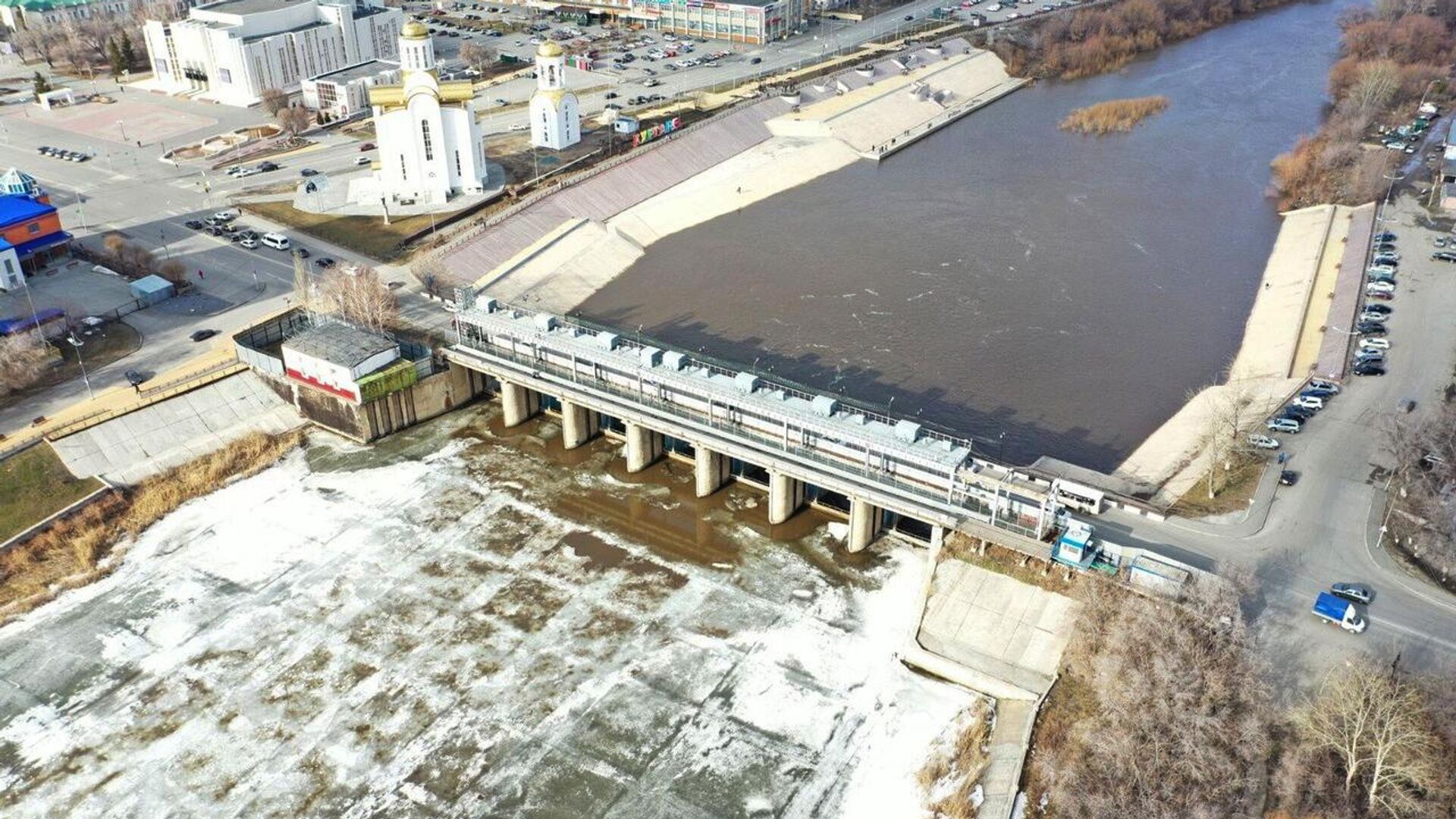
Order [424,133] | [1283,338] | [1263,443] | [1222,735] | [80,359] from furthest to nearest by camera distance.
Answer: [424,133] < [1283,338] < [80,359] < [1263,443] < [1222,735]

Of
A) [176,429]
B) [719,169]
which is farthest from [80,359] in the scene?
[719,169]

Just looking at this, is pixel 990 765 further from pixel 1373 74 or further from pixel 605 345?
pixel 1373 74

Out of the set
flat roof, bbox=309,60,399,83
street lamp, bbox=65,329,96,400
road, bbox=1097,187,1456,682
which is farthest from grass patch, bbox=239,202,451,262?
road, bbox=1097,187,1456,682

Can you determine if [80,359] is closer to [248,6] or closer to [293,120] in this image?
[293,120]

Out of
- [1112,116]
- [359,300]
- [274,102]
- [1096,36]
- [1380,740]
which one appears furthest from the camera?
[1096,36]

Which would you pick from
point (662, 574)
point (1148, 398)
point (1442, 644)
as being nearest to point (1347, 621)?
point (1442, 644)

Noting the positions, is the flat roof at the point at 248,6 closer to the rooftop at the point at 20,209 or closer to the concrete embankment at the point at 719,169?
the rooftop at the point at 20,209

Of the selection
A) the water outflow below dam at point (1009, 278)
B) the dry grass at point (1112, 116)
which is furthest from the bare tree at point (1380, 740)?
the dry grass at point (1112, 116)
